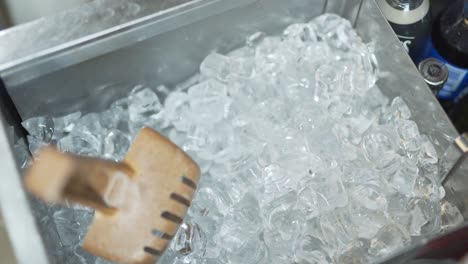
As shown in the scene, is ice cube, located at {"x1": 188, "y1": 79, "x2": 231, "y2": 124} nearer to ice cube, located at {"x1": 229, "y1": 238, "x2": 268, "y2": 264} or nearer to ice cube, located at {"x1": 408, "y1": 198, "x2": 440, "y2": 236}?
ice cube, located at {"x1": 229, "y1": 238, "x2": 268, "y2": 264}

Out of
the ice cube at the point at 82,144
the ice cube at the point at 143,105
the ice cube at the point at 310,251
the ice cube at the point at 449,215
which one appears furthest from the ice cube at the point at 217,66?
the ice cube at the point at 449,215

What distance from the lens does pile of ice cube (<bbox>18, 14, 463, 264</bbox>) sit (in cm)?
91

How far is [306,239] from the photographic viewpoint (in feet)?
3.01

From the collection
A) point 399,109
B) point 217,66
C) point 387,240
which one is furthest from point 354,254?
point 217,66

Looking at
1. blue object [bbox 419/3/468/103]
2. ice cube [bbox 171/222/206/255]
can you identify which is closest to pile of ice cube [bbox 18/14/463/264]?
ice cube [bbox 171/222/206/255]

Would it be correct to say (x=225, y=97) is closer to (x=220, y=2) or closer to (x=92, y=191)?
(x=220, y=2)

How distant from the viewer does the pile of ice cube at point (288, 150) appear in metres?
0.91

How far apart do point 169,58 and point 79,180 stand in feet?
1.57

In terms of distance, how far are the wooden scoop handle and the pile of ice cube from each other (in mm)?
231

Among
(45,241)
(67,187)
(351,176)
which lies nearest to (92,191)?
(67,187)

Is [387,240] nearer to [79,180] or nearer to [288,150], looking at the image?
[288,150]

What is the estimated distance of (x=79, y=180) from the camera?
1.98 feet

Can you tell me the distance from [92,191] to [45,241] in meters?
0.17

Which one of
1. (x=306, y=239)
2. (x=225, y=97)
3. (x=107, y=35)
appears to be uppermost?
(x=107, y=35)
